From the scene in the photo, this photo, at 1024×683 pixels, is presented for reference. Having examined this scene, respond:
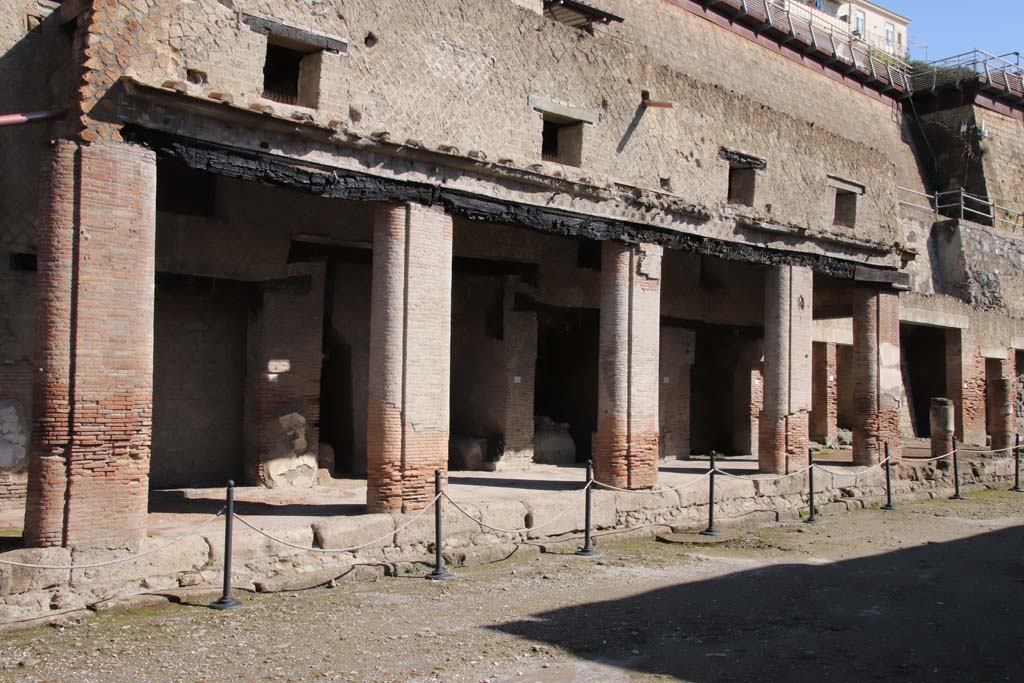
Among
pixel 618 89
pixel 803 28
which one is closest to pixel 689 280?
pixel 618 89

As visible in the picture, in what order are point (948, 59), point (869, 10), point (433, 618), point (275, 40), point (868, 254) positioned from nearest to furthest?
point (433, 618) → point (275, 40) → point (868, 254) → point (948, 59) → point (869, 10)

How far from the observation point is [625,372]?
44.3 ft

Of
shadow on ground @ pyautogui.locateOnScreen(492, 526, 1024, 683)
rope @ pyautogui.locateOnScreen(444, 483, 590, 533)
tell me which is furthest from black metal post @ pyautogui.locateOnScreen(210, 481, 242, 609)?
rope @ pyautogui.locateOnScreen(444, 483, 590, 533)

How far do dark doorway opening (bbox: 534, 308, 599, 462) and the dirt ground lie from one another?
6.49 meters

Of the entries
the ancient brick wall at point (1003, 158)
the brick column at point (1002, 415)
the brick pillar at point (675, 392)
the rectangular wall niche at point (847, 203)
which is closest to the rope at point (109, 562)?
the brick pillar at point (675, 392)

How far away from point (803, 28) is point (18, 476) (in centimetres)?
2921

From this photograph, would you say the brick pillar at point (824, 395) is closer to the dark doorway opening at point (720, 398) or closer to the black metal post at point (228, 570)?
the dark doorway opening at point (720, 398)

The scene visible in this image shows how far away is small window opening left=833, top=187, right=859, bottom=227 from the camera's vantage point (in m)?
17.6

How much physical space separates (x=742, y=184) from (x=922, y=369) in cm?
1476

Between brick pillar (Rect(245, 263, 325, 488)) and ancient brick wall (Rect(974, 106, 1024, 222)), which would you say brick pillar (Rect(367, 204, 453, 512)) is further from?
ancient brick wall (Rect(974, 106, 1024, 222))

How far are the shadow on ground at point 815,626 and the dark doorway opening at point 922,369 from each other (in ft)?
56.9

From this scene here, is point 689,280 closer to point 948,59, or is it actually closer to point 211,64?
point 211,64

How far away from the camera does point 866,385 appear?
58.2ft

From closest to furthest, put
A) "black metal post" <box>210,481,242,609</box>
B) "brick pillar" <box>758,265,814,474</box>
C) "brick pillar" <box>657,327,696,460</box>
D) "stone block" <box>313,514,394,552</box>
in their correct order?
"black metal post" <box>210,481,242,609</box>
"stone block" <box>313,514,394,552</box>
"brick pillar" <box>758,265,814,474</box>
"brick pillar" <box>657,327,696,460</box>
